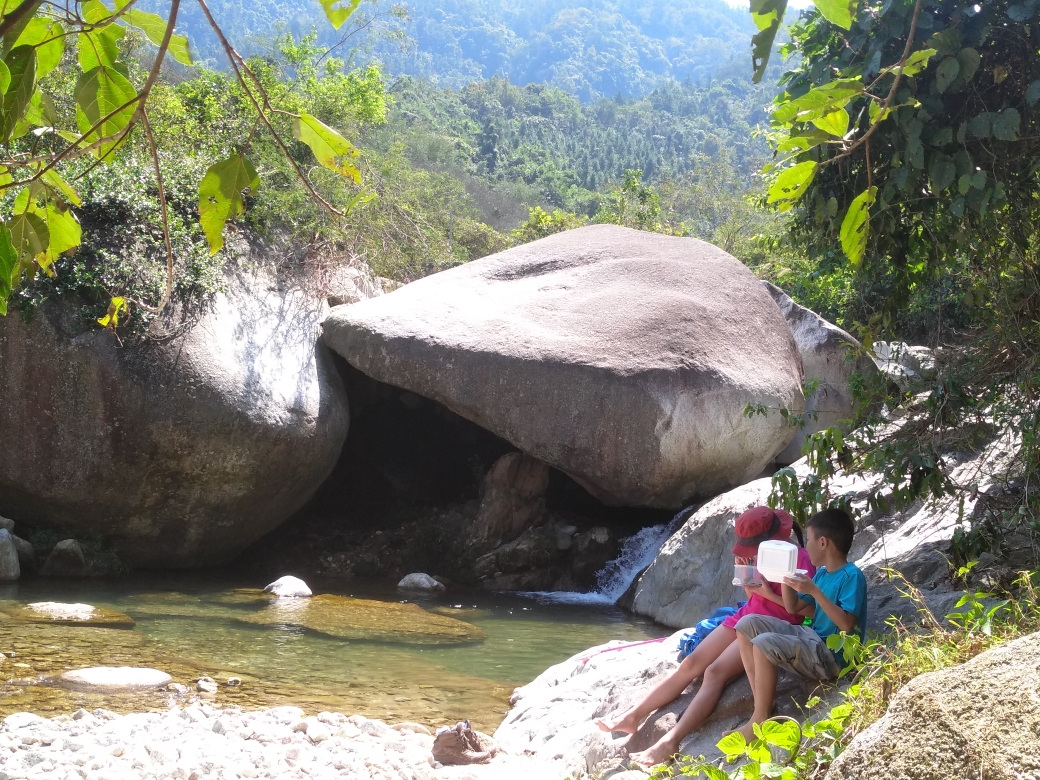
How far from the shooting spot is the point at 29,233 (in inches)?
55.2

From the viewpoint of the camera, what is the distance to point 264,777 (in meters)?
4.08

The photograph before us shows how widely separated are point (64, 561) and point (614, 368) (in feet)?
17.3

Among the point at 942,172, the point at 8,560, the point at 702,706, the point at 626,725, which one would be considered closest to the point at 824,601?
the point at 702,706

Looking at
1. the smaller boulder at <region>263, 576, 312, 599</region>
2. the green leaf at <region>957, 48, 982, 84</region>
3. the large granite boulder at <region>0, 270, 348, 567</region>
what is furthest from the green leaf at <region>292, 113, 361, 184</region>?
the large granite boulder at <region>0, 270, 348, 567</region>

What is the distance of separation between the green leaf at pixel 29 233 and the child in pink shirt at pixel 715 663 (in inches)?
109

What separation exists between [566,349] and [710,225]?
80.0 ft

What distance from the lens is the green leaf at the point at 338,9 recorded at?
1.14m

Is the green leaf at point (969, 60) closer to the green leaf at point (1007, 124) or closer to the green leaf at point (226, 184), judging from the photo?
the green leaf at point (1007, 124)

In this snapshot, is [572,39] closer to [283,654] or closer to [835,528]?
[283,654]

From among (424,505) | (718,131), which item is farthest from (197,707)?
(718,131)

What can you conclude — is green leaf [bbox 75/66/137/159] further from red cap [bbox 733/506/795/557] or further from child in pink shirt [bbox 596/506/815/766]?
red cap [bbox 733/506/795/557]

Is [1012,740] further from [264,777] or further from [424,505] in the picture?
[424,505]

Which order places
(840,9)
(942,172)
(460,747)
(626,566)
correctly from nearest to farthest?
(840,9)
(942,172)
(460,747)
(626,566)

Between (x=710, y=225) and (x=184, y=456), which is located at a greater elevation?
(x=710, y=225)
